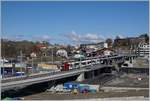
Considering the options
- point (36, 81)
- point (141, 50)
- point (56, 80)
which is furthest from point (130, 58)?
point (36, 81)

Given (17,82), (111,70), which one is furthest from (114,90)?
(111,70)

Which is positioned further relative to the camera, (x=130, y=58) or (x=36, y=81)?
(x=130, y=58)

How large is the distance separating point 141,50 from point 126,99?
64814 millimetres

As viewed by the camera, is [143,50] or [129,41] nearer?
[143,50]

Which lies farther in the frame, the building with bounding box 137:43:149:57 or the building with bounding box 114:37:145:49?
the building with bounding box 114:37:145:49

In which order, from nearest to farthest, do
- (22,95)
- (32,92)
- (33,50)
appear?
1. (22,95)
2. (32,92)
3. (33,50)

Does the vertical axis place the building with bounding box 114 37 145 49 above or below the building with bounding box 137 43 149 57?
above

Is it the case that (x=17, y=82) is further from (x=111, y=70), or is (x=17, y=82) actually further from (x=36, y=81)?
(x=111, y=70)

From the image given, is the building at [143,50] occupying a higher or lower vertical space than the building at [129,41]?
lower

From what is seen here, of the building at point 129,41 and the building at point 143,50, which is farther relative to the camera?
the building at point 129,41

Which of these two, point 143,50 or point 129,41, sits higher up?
point 129,41

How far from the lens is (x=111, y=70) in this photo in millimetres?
56344

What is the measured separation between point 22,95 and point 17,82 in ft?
7.66

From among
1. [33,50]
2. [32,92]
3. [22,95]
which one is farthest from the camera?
[33,50]
